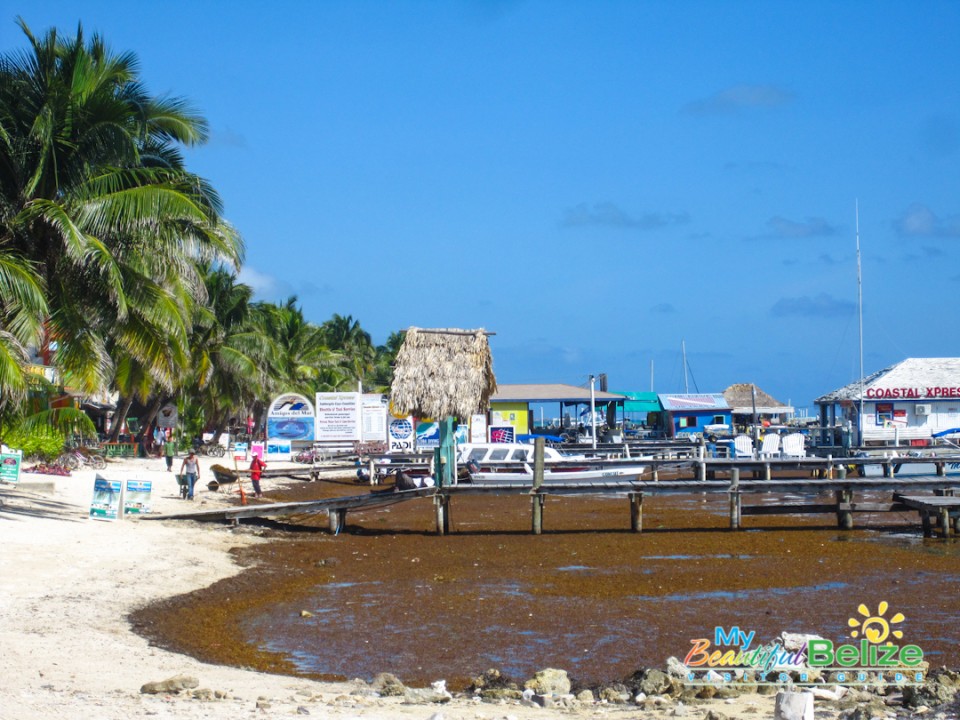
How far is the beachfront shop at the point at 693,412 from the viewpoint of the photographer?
2761 inches

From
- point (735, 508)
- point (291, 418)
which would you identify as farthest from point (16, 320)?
point (291, 418)

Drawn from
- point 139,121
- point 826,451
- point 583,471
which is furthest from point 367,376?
point 139,121

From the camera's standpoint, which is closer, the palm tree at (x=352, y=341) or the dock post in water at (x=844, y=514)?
the dock post in water at (x=844, y=514)

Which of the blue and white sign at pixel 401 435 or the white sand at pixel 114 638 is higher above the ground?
the blue and white sign at pixel 401 435

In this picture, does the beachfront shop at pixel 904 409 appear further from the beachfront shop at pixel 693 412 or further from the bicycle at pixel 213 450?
the bicycle at pixel 213 450

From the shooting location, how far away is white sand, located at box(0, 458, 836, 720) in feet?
27.0

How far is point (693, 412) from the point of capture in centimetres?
7050

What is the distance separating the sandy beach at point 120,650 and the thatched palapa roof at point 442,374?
6.73 m

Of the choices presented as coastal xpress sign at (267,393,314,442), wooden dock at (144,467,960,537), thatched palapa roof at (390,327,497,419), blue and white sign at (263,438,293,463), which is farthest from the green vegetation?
coastal xpress sign at (267,393,314,442)

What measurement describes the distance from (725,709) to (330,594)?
8.04 meters

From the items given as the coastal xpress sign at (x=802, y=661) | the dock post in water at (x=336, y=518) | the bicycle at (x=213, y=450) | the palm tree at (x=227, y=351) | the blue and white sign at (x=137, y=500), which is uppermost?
the palm tree at (x=227, y=351)

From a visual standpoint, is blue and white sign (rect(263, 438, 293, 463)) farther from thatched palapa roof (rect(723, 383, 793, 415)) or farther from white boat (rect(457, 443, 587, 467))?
thatched palapa roof (rect(723, 383, 793, 415))

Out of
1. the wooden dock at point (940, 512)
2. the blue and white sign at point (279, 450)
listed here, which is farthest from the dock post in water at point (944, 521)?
the blue and white sign at point (279, 450)

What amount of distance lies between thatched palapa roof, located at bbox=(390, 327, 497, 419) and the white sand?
5754 mm
